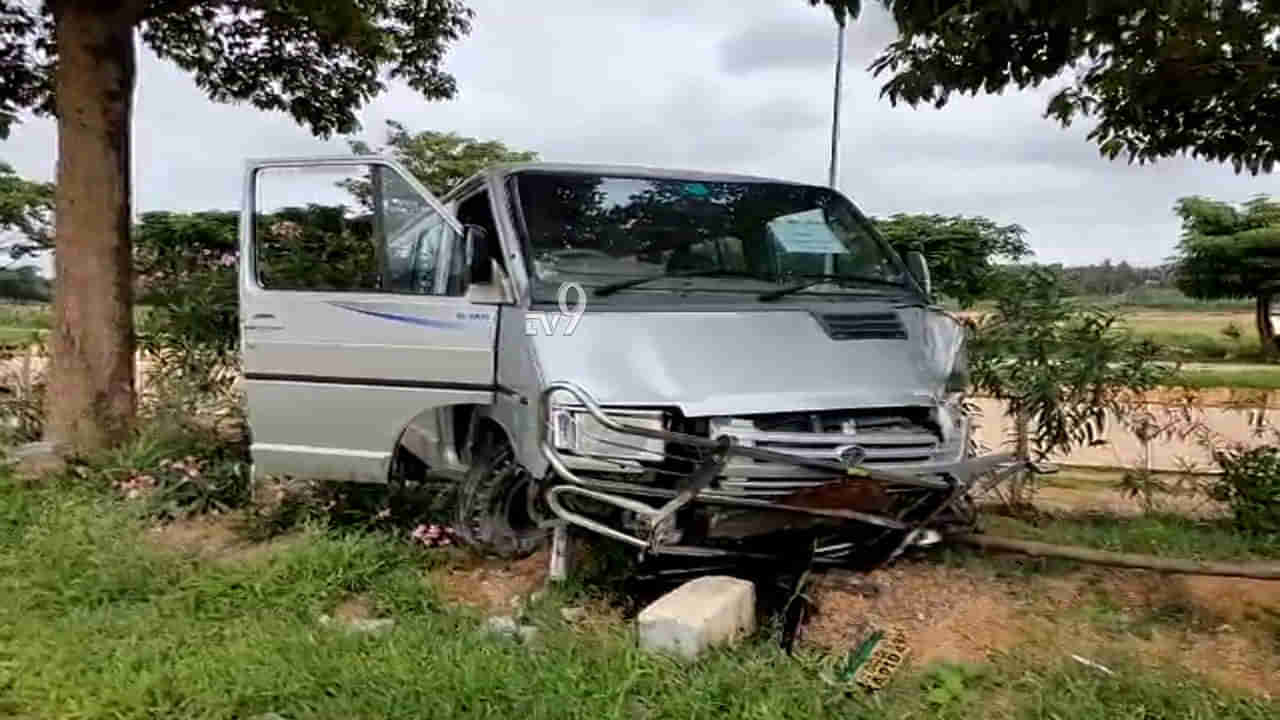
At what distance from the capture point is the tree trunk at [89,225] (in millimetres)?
5820

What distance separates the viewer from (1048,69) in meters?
3.80

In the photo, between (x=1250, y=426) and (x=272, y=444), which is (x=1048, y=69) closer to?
(x=1250, y=426)

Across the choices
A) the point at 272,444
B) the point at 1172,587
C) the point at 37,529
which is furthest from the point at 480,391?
the point at 1172,587

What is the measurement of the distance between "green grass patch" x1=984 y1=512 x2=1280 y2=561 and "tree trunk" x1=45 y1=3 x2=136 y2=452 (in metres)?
5.22

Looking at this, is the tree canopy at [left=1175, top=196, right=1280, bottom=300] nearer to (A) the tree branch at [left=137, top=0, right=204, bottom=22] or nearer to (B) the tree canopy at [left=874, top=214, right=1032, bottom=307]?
(B) the tree canopy at [left=874, top=214, right=1032, bottom=307]

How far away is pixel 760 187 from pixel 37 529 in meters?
3.83

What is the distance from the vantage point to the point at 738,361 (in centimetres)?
356

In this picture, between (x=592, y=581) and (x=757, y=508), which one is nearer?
(x=757, y=508)

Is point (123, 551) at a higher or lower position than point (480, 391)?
lower

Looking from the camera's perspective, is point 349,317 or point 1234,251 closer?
point 349,317

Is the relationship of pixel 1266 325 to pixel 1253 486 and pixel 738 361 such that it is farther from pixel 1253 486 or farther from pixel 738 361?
pixel 738 361

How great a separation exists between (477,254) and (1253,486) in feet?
13.1

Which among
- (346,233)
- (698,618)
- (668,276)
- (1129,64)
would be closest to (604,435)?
(698,618)

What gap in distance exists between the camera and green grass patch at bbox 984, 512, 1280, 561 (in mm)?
4590
